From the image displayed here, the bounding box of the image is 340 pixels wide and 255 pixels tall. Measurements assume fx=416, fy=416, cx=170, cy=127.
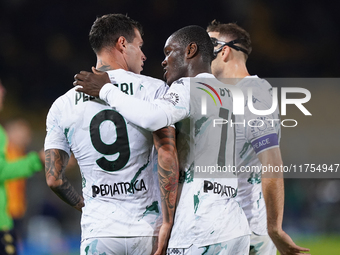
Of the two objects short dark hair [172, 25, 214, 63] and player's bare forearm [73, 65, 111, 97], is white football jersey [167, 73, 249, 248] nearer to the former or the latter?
short dark hair [172, 25, 214, 63]

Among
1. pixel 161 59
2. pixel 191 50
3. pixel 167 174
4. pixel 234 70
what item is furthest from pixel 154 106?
pixel 161 59

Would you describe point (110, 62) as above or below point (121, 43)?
below

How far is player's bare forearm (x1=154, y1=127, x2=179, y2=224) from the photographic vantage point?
2365 mm

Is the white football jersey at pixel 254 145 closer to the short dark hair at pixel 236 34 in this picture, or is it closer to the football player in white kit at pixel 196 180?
the football player in white kit at pixel 196 180

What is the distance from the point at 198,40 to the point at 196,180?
36.9 inches

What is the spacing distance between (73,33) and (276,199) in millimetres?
9402

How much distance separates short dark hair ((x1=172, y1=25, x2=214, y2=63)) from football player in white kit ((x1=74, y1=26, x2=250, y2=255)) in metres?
0.21

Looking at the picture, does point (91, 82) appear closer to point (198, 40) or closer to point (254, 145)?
point (198, 40)

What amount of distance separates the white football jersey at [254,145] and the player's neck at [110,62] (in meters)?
0.90

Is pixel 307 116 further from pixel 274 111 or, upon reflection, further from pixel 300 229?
pixel 274 111

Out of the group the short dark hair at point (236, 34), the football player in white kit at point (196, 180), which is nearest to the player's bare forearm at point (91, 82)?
the football player in white kit at point (196, 180)

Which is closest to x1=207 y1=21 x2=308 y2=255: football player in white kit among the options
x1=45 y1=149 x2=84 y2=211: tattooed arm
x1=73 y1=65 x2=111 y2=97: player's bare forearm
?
x1=73 y1=65 x2=111 y2=97: player's bare forearm

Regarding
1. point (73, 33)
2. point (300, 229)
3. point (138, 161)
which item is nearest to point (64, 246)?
point (73, 33)

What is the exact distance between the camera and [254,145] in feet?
9.81
